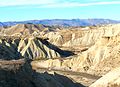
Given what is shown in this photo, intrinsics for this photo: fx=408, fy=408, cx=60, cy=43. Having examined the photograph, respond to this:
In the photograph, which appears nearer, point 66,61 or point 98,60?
point 98,60

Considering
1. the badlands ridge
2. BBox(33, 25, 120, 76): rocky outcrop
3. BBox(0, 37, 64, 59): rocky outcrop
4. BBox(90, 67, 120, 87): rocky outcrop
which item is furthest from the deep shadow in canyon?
BBox(0, 37, 64, 59): rocky outcrop

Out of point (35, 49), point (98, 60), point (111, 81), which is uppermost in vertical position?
point (111, 81)

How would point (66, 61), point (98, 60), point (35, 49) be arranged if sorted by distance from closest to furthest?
point (98, 60) < point (66, 61) < point (35, 49)

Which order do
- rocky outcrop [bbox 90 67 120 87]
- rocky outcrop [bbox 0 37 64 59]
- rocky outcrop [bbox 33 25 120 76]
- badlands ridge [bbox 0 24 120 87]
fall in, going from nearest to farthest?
rocky outcrop [bbox 90 67 120 87], badlands ridge [bbox 0 24 120 87], rocky outcrop [bbox 33 25 120 76], rocky outcrop [bbox 0 37 64 59]

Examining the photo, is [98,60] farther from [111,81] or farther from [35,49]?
[111,81]

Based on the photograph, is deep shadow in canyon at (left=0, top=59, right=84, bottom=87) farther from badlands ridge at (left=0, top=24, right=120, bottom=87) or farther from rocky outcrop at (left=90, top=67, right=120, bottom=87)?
rocky outcrop at (left=90, top=67, right=120, bottom=87)

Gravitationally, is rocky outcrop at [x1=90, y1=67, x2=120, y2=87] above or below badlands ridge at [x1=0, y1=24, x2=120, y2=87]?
above

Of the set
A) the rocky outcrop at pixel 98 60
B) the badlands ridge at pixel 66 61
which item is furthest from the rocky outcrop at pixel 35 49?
the rocky outcrop at pixel 98 60

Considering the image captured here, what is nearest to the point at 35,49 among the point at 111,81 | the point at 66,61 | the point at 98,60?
the point at 66,61

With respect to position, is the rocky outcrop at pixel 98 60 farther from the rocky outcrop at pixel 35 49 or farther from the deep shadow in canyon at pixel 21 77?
the deep shadow in canyon at pixel 21 77

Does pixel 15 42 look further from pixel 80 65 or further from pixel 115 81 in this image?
pixel 115 81

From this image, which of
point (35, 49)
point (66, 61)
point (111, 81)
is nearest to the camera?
point (111, 81)
